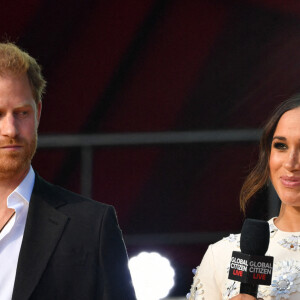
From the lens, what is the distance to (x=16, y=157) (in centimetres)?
283

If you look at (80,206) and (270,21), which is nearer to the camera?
(80,206)

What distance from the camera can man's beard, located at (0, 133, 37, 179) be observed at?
281 centimetres

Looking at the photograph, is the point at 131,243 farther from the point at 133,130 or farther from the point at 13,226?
the point at 13,226

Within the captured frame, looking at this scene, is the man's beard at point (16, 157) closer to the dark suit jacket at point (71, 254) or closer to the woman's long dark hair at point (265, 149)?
the dark suit jacket at point (71, 254)

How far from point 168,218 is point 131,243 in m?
→ 0.34

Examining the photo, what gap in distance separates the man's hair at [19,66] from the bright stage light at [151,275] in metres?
2.05

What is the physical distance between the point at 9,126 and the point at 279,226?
43.2 inches

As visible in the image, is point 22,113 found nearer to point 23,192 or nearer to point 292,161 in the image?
point 23,192

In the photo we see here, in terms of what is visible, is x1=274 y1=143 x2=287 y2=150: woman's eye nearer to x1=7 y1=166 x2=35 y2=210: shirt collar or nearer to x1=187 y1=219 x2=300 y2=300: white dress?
x1=187 y1=219 x2=300 y2=300: white dress

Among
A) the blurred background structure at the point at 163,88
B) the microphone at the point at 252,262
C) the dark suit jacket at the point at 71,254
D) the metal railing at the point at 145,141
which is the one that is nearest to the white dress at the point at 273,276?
the microphone at the point at 252,262

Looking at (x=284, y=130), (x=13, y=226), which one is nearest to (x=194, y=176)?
(x=284, y=130)

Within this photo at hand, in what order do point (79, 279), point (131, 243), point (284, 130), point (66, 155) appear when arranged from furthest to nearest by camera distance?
1. point (66, 155)
2. point (131, 243)
3. point (284, 130)
4. point (79, 279)

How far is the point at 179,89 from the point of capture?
227 inches

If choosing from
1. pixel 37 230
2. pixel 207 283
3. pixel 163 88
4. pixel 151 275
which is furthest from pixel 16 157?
pixel 163 88
